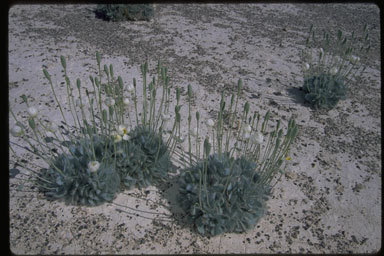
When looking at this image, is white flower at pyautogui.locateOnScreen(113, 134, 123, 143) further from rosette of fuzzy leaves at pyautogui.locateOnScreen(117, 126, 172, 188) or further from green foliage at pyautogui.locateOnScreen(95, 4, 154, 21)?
green foliage at pyautogui.locateOnScreen(95, 4, 154, 21)

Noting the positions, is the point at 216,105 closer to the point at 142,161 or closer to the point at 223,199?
the point at 142,161

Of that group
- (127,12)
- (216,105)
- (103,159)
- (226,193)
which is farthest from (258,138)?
(127,12)

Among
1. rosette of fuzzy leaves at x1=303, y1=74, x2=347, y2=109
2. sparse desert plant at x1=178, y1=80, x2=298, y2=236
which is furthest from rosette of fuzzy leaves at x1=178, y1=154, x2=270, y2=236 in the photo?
rosette of fuzzy leaves at x1=303, y1=74, x2=347, y2=109

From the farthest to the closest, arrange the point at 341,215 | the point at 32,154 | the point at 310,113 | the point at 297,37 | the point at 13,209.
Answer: the point at 297,37 → the point at 310,113 → the point at 32,154 → the point at 341,215 → the point at 13,209

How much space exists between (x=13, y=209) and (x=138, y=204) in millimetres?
1144

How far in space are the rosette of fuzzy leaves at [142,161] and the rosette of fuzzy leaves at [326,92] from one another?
99.2 inches

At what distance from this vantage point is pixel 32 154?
3.26 metres

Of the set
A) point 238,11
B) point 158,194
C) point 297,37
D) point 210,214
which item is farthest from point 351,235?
point 238,11

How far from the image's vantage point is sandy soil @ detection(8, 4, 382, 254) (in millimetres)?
2561

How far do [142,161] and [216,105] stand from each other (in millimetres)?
1740

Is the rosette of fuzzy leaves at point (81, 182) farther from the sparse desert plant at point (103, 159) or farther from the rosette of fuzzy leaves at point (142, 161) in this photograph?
the rosette of fuzzy leaves at point (142, 161)

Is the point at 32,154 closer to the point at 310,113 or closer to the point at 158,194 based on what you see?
the point at 158,194

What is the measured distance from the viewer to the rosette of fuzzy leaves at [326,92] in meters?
4.24

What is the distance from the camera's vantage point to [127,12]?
6656 millimetres
